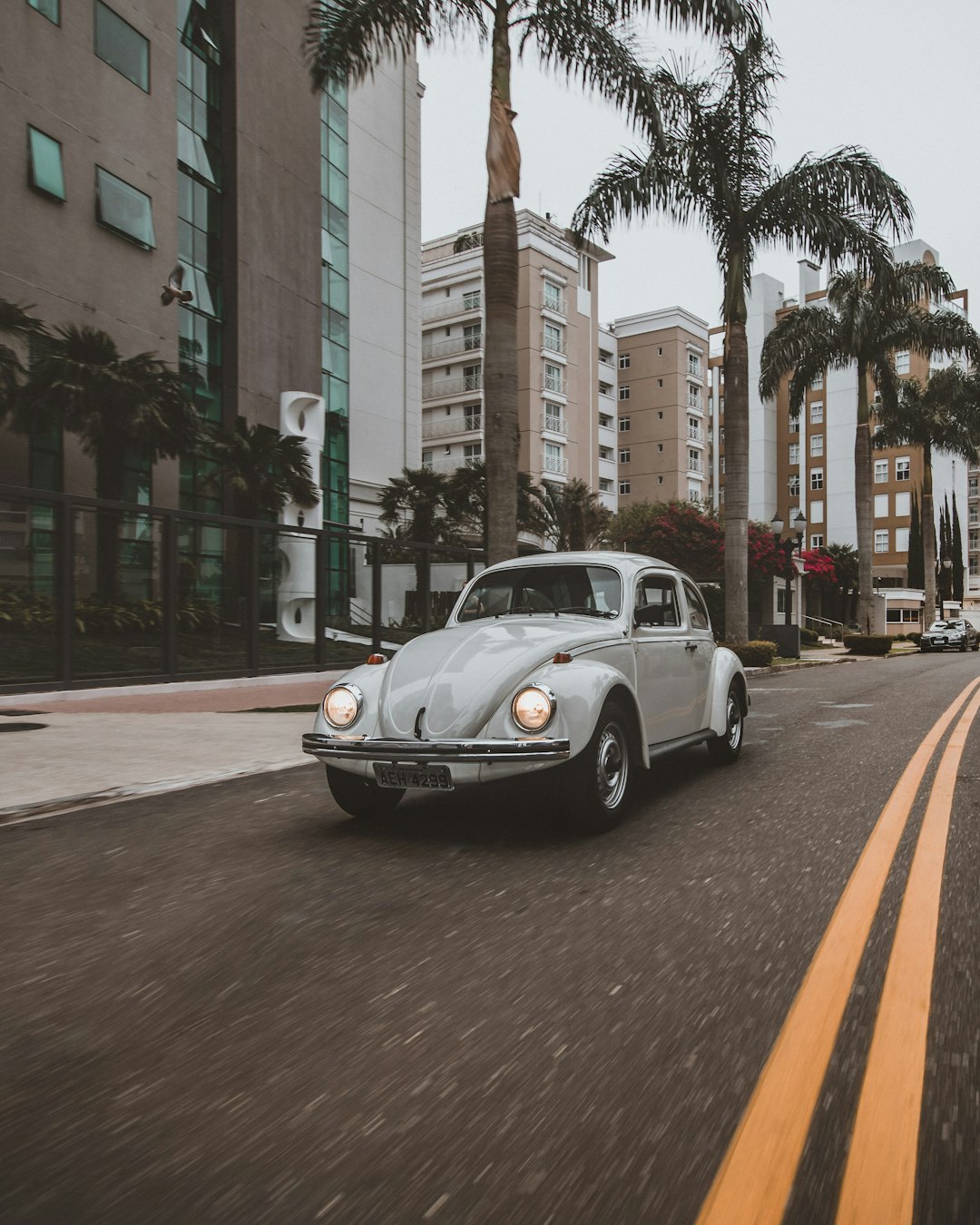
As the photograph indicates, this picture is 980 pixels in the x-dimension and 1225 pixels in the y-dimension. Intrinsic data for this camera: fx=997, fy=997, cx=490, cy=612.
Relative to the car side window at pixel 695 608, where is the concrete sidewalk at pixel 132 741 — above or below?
below

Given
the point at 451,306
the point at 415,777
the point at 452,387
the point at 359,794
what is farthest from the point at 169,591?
the point at 451,306

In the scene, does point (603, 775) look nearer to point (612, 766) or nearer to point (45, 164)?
point (612, 766)

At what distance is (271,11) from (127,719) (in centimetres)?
2662

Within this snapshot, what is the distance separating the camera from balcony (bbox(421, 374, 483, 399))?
65250mm

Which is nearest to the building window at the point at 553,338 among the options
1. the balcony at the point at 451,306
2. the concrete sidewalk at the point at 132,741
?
the balcony at the point at 451,306

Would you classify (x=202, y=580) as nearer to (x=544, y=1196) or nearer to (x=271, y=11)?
(x=544, y=1196)

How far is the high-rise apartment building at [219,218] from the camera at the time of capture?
65.7 ft

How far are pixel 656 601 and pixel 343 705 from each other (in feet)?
8.58

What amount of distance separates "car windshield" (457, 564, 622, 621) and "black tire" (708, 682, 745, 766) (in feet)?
5.59

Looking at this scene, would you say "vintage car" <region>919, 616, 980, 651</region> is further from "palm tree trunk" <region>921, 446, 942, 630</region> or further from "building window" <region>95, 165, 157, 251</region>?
"building window" <region>95, 165, 157, 251</region>

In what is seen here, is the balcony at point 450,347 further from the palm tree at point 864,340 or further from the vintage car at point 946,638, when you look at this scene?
the vintage car at point 946,638

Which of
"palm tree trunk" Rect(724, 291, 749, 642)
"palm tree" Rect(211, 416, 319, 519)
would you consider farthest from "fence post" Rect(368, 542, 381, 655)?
"palm tree trunk" Rect(724, 291, 749, 642)

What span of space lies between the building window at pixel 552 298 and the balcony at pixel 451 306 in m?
4.42

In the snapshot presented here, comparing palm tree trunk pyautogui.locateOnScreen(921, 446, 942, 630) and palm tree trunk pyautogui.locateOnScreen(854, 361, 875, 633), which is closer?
palm tree trunk pyautogui.locateOnScreen(854, 361, 875, 633)
